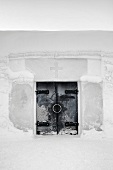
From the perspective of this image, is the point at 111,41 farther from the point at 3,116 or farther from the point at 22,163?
the point at 22,163

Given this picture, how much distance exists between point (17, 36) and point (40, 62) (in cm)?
30

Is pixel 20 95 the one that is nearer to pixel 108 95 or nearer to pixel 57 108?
pixel 57 108

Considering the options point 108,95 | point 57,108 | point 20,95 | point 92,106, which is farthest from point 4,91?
point 108,95

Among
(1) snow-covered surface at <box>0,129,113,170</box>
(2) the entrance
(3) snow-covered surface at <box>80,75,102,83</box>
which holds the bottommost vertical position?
(1) snow-covered surface at <box>0,129,113,170</box>

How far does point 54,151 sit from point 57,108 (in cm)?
37

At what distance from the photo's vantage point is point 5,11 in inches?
66.4

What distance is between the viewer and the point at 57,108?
202 centimetres

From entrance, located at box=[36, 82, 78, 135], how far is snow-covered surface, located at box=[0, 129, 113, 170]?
8 cm

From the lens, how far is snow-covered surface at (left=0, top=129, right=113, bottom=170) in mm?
1927

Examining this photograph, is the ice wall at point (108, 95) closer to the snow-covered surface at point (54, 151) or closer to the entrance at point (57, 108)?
the snow-covered surface at point (54, 151)

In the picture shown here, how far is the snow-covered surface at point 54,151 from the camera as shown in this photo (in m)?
1.93

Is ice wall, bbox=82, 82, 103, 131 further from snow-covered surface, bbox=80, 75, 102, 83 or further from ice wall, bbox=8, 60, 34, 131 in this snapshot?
ice wall, bbox=8, 60, 34, 131

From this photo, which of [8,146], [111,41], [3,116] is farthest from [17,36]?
[8,146]

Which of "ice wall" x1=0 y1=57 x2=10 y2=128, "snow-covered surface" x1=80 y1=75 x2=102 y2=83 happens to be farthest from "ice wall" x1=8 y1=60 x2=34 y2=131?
"snow-covered surface" x1=80 y1=75 x2=102 y2=83
